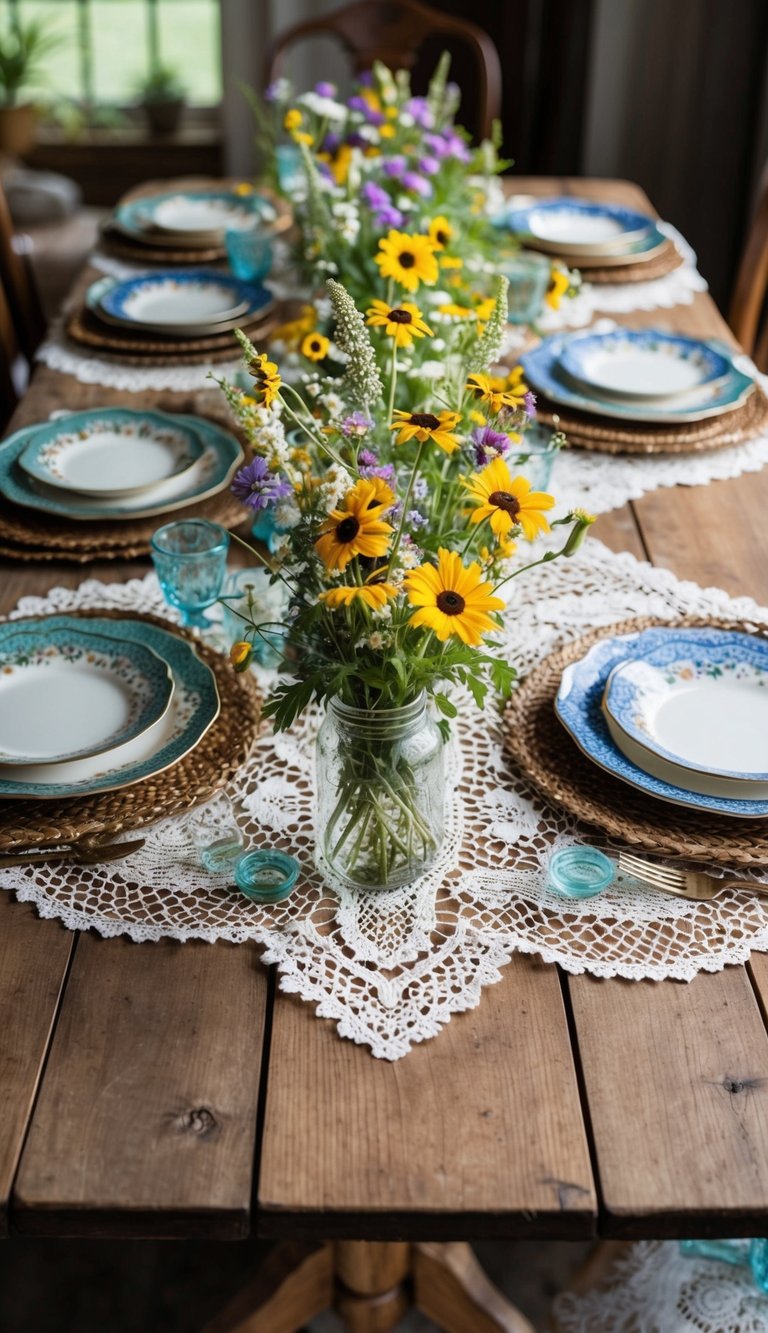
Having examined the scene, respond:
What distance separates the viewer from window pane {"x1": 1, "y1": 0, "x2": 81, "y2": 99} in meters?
4.10

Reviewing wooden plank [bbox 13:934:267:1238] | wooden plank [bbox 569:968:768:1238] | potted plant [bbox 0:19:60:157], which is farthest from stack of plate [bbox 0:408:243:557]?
potted plant [bbox 0:19:60:157]

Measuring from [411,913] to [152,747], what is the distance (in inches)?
10.0

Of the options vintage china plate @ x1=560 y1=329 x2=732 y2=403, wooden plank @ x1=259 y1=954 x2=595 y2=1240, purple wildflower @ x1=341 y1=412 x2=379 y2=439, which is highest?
purple wildflower @ x1=341 y1=412 x2=379 y2=439

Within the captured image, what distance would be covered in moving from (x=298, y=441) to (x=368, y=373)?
376 millimetres

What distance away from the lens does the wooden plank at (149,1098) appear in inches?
28.4

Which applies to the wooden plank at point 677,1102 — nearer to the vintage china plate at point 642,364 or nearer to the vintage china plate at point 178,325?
the vintage china plate at point 642,364

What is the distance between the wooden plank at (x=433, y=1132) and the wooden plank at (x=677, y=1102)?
0.02 meters

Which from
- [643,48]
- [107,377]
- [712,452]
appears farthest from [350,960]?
[643,48]

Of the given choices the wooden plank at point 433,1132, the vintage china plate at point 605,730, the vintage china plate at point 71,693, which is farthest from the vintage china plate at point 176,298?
the wooden plank at point 433,1132

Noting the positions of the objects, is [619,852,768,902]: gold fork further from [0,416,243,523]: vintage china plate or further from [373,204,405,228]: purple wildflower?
[373,204,405,228]: purple wildflower

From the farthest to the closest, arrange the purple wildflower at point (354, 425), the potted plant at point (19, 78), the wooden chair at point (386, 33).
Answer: the potted plant at point (19, 78)
the wooden chair at point (386, 33)
the purple wildflower at point (354, 425)

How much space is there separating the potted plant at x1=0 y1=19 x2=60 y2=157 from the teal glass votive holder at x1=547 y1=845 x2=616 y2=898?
3613 mm

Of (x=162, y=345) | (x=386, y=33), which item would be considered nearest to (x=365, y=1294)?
(x=162, y=345)

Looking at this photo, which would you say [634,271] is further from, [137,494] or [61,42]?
[61,42]
